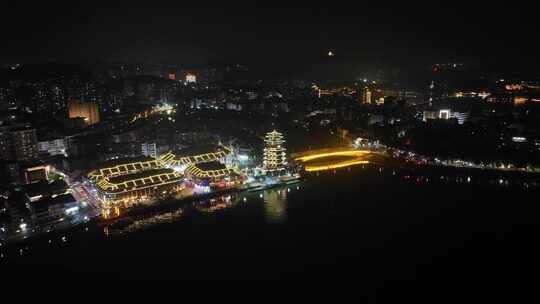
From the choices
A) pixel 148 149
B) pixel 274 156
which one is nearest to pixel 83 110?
pixel 148 149

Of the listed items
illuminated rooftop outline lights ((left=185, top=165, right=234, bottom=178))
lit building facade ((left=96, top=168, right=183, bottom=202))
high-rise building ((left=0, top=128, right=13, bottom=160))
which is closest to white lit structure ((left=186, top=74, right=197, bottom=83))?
high-rise building ((left=0, top=128, right=13, bottom=160))

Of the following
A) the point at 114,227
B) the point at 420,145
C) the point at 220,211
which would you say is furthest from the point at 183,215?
the point at 420,145

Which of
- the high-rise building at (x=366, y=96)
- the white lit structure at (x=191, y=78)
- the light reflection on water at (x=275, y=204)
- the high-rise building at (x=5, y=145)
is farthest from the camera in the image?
the white lit structure at (x=191, y=78)

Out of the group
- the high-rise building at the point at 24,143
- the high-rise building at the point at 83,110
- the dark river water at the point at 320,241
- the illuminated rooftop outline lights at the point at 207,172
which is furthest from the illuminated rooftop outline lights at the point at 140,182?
the high-rise building at the point at 83,110

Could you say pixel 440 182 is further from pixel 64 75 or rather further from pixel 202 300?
pixel 64 75

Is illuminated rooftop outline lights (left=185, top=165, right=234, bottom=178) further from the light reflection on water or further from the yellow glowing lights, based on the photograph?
the yellow glowing lights

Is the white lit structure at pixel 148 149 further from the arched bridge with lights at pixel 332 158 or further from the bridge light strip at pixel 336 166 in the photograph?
the bridge light strip at pixel 336 166

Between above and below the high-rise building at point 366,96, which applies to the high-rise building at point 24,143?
below
